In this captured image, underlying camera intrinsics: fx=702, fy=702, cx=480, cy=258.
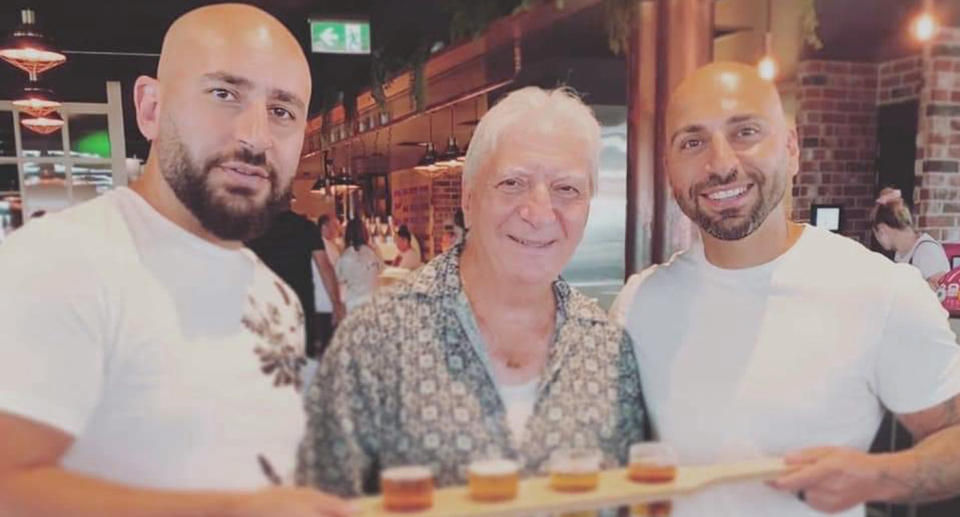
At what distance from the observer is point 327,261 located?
3.93ft

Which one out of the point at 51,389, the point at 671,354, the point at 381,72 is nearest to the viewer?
the point at 51,389

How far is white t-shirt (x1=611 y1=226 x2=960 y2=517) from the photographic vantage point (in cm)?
132

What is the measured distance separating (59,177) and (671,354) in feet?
3.60

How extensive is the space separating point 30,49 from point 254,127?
1.34 feet

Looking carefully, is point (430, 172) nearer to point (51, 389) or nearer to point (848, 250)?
point (51, 389)

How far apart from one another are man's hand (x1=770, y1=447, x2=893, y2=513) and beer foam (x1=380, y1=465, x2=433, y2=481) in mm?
632

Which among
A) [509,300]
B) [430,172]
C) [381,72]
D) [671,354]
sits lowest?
[671,354]

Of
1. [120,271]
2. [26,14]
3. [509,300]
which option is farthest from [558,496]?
[26,14]

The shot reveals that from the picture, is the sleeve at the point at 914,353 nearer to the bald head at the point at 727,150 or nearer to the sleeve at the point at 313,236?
the bald head at the point at 727,150

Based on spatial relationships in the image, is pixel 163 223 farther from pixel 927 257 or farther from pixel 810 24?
pixel 927 257

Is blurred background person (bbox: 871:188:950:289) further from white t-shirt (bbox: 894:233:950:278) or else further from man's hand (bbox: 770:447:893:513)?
man's hand (bbox: 770:447:893:513)

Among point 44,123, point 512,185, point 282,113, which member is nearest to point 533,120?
point 512,185

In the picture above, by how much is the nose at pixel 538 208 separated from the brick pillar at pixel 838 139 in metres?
0.64

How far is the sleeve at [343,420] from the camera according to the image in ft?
3.66
